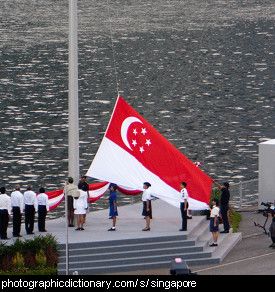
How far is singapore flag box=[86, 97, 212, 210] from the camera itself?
33.7 meters

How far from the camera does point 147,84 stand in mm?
87750

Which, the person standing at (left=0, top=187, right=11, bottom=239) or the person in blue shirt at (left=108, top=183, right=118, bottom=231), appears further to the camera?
the person in blue shirt at (left=108, top=183, right=118, bottom=231)

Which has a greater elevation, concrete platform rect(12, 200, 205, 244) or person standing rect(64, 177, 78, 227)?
person standing rect(64, 177, 78, 227)

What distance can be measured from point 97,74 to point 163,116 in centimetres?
2135

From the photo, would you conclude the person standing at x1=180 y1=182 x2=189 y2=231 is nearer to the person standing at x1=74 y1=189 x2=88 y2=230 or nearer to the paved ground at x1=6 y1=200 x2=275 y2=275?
the paved ground at x1=6 y1=200 x2=275 y2=275

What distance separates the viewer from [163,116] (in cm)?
7312

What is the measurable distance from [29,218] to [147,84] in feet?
185

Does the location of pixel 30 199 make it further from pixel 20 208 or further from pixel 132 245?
pixel 132 245

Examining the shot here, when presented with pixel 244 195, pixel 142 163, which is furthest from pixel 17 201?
A: pixel 244 195

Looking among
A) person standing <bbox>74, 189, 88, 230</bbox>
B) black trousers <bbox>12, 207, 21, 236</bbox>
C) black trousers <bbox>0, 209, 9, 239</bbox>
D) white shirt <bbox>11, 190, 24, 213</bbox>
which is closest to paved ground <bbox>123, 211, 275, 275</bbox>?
person standing <bbox>74, 189, 88, 230</bbox>

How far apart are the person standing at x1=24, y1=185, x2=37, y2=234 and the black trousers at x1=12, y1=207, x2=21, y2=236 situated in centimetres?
31

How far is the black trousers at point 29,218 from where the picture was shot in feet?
105

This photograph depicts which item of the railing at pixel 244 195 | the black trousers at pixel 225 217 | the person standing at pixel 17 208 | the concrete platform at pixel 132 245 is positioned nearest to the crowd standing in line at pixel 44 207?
the person standing at pixel 17 208
